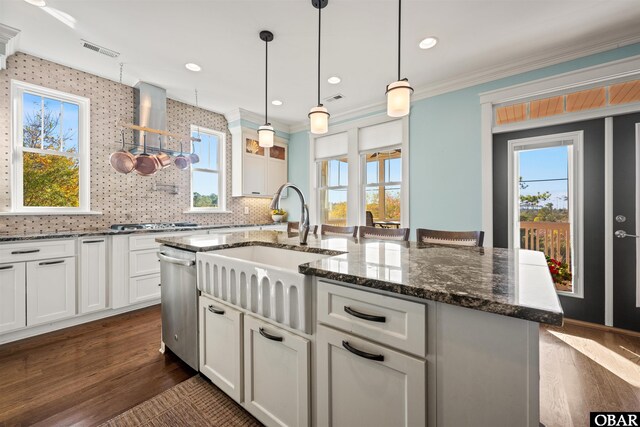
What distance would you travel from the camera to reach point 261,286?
1300 millimetres

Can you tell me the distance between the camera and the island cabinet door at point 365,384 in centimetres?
83

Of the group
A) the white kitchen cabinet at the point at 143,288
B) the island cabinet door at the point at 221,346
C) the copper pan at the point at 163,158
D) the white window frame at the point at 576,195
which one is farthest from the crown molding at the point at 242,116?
the white window frame at the point at 576,195

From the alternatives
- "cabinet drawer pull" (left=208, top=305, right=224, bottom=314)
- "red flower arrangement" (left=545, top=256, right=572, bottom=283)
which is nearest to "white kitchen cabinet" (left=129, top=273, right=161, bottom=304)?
"cabinet drawer pull" (left=208, top=305, right=224, bottom=314)

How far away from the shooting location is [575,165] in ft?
8.88

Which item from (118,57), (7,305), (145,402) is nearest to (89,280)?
(7,305)

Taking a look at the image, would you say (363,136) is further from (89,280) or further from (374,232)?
(89,280)

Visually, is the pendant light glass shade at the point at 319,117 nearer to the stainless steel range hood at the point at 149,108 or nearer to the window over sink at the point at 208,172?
the stainless steel range hood at the point at 149,108

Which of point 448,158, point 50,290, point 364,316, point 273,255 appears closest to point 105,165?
point 50,290

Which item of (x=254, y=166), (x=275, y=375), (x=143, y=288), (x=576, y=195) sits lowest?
(x=143, y=288)

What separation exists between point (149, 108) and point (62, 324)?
2.62 meters

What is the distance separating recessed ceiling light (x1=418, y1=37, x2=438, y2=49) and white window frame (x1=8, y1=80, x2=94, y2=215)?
Result: 3830 mm

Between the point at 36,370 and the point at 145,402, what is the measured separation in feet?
3.46

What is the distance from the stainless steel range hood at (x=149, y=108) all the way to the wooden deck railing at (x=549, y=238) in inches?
183

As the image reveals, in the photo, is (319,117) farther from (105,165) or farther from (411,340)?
(105,165)
